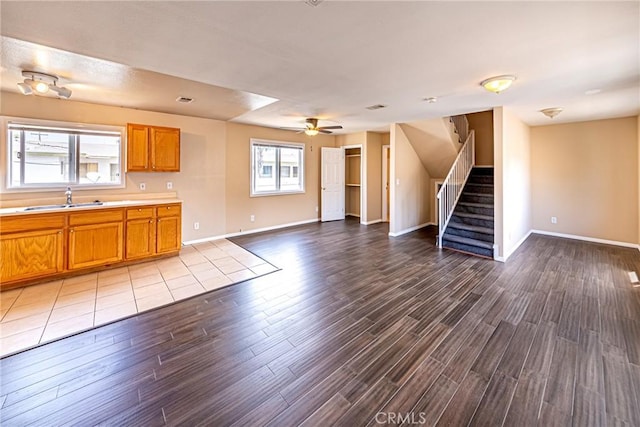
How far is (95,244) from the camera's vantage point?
3.75 metres

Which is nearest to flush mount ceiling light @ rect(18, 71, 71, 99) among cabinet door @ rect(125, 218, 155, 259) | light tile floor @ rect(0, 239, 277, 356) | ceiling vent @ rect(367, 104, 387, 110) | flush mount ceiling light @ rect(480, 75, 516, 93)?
cabinet door @ rect(125, 218, 155, 259)

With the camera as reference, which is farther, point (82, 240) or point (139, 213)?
point (139, 213)

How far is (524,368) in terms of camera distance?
1938 millimetres

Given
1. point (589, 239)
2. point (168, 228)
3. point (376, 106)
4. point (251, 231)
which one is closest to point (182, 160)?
point (168, 228)

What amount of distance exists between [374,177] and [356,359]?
19.6 ft

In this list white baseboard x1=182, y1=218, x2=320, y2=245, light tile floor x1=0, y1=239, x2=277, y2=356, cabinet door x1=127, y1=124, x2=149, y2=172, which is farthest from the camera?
white baseboard x1=182, y1=218, x2=320, y2=245

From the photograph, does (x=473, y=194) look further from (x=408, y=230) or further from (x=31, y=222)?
(x=31, y=222)

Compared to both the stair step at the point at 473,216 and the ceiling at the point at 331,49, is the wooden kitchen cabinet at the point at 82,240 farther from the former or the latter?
the stair step at the point at 473,216

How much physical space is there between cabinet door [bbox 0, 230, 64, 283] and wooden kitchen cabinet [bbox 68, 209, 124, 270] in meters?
0.13

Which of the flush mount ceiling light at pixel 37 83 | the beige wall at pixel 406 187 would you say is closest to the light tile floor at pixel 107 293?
the flush mount ceiling light at pixel 37 83

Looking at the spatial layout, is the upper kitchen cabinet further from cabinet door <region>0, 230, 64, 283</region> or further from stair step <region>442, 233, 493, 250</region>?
stair step <region>442, 233, 493, 250</region>

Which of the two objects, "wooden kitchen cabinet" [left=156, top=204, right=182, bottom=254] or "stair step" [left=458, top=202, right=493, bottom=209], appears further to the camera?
"stair step" [left=458, top=202, right=493, bottom=209]

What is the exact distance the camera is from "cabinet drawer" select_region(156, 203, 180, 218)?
14.3ft

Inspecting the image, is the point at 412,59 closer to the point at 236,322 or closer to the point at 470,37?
the point at 470,37
